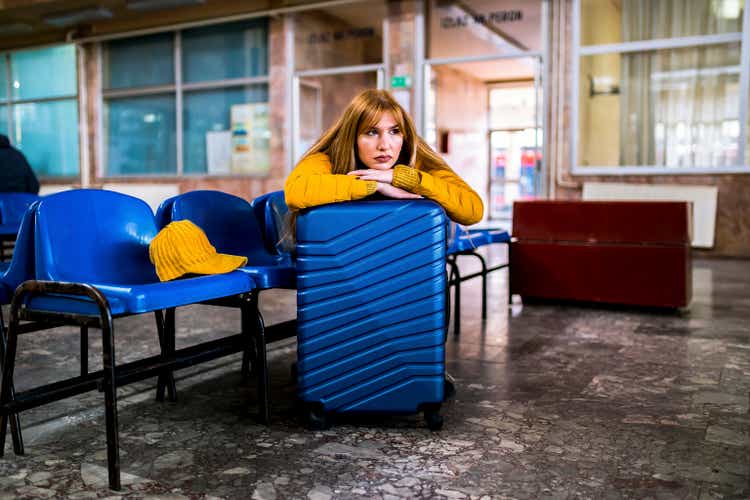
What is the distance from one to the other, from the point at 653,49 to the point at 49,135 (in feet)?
33.7

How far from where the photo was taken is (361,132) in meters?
2.30

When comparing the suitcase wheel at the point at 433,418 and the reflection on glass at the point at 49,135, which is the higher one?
the reflection on glass at the point at 49,135

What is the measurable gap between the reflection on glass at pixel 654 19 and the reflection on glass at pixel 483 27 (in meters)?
0.64

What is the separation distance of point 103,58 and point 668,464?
470 inches

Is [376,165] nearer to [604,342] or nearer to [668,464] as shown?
[668,464]

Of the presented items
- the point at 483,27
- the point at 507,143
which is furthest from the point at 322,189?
the point at 507,143

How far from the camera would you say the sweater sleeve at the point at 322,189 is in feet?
6.92

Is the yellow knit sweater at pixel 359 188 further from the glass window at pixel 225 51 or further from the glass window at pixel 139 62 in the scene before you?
the glass window at pixel 139 62

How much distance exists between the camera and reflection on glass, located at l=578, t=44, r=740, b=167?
24.9ft

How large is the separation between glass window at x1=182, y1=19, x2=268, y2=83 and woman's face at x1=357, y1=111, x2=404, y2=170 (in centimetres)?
848

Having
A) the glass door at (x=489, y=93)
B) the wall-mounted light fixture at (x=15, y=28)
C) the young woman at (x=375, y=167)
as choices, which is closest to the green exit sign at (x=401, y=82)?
the glass door at (x=489, y=93)

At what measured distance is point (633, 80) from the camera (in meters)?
8.08

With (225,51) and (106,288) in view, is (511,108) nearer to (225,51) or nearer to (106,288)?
(225,51)

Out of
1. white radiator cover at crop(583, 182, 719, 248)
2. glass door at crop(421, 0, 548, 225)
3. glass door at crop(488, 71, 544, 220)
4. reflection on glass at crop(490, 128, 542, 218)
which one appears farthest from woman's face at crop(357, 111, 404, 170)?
reflection on glass at crop(490, 128, 542, 218)
